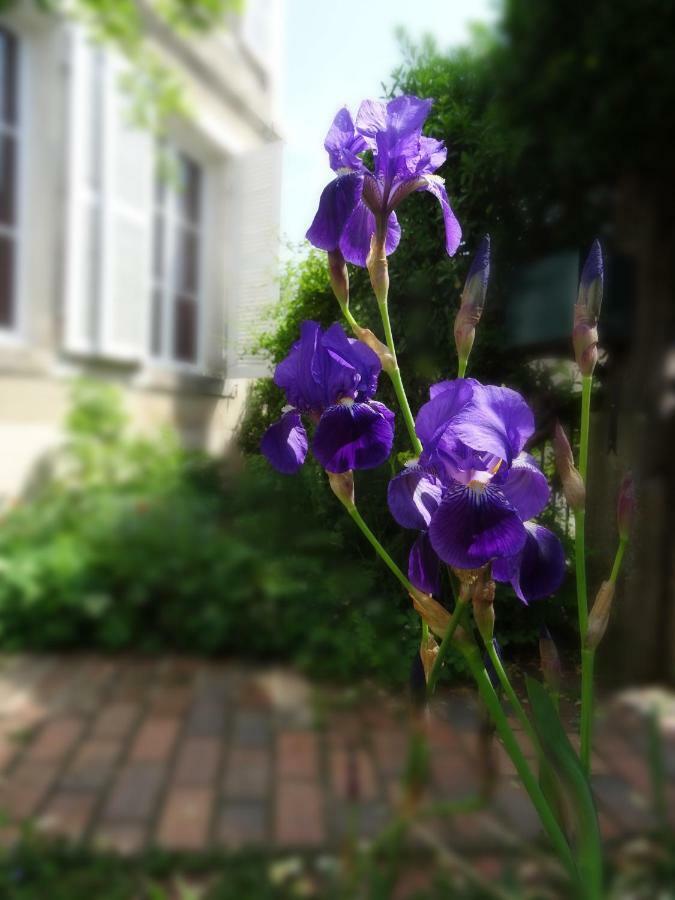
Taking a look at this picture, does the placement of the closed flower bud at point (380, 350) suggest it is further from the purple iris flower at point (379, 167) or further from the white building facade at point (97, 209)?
the white building facade at point (97, 209)

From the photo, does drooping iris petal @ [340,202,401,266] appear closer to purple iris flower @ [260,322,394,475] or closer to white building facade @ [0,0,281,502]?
purple iris flower @ [260,322,394,475]

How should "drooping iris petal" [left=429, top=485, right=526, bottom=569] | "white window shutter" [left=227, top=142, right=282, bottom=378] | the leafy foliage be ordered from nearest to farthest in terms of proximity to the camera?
1. "drooping iris petal" [left=429, top=485, right=526, bottom=569]
2. "white window shutter" [left=227, top=142, right=282, bottom=378]
3. the leafy foliage

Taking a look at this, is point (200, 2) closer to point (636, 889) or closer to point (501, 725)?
point (501, 725)

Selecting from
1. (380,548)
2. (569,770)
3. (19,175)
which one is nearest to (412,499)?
(380,548)

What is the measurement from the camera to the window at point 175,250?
672 mm

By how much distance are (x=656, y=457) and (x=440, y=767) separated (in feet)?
1.12

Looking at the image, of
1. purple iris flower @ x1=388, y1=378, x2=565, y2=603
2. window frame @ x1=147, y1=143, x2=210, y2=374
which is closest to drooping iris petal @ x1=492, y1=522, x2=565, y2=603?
purple iris flower @ x1=388, y1=378, x2=565, y2=603

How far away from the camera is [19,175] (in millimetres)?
721

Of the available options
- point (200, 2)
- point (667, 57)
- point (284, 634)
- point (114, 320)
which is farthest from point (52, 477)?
point (667, 57)

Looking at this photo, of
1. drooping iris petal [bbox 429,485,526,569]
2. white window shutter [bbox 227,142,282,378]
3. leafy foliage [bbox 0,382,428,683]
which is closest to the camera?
drooping iris petal [bbox 429,485,526,569]

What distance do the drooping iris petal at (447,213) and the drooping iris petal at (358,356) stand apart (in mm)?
56

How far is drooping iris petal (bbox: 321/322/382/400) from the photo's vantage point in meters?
0.27

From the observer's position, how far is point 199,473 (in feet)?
1.75

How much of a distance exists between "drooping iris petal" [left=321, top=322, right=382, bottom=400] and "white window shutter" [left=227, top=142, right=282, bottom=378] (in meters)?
0.08
